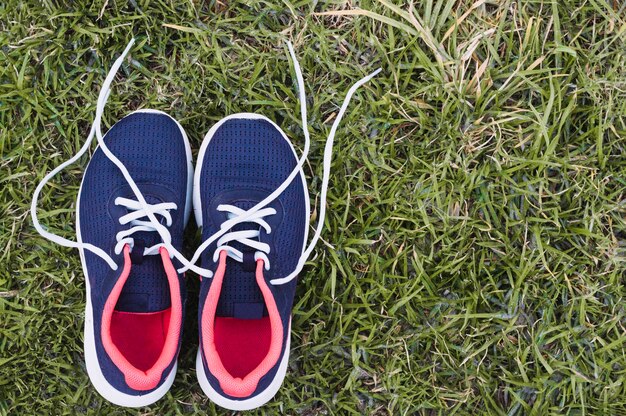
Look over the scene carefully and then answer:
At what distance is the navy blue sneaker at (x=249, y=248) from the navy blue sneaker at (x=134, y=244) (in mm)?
77

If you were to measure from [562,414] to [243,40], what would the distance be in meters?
1.42

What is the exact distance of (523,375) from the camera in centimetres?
175

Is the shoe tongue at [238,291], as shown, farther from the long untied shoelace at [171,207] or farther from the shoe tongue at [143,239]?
the shoe tongue at [143,239]

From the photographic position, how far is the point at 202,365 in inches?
63.1

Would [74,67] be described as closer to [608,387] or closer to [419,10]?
[419,10]

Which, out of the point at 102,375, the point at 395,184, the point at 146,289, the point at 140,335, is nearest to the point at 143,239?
the point at 146,289

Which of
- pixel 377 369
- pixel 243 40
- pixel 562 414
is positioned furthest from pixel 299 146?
pixel 562 414

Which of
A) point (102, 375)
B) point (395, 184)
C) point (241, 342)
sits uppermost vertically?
point (395, 184)

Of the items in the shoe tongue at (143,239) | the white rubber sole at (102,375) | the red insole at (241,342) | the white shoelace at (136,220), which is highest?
the white shoelace at (136,220)

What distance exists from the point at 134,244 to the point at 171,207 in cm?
14

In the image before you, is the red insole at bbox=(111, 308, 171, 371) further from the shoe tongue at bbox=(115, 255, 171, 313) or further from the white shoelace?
the white shoelace

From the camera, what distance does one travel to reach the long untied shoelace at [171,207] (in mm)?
1622

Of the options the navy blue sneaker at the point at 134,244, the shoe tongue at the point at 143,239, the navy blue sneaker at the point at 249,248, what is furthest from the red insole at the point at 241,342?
the shoe tongue at the point at 143,239

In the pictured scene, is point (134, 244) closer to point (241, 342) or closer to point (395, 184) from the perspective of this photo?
point (241, 342)
